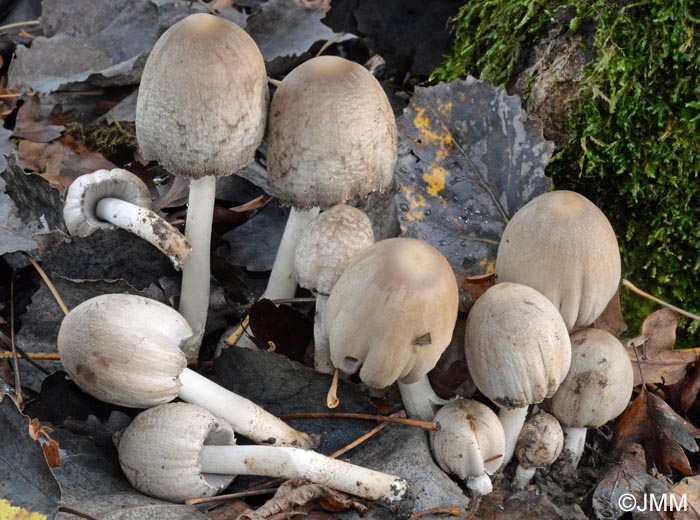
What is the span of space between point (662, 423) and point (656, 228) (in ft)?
2.68

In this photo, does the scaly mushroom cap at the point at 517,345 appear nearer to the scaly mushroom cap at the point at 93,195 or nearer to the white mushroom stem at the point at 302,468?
the white mushroom stem at the point at 302,468

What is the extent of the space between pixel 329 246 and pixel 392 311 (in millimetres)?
388

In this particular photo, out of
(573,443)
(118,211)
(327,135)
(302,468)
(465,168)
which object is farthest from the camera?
(465,168)

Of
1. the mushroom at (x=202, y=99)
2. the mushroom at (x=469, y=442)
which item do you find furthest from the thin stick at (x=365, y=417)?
the mushroom at (x=202, y=99)

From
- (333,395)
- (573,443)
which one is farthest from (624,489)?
(333,395)

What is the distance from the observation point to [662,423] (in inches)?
116

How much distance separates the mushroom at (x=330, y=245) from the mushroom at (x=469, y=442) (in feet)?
2.08

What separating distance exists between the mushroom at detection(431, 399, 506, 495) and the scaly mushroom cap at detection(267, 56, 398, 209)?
0.87 metres

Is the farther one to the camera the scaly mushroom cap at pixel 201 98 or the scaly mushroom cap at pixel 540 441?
the scaly mushroom cap at pixel 540 441

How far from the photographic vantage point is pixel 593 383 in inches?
107

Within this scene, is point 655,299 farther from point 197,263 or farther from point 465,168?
point 197,263

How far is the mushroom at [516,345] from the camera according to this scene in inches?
95.7

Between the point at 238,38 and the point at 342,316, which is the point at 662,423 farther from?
the point at 238,38

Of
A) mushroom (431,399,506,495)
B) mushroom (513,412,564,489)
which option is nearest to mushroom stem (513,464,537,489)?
mushroom (513,412,564,489)
